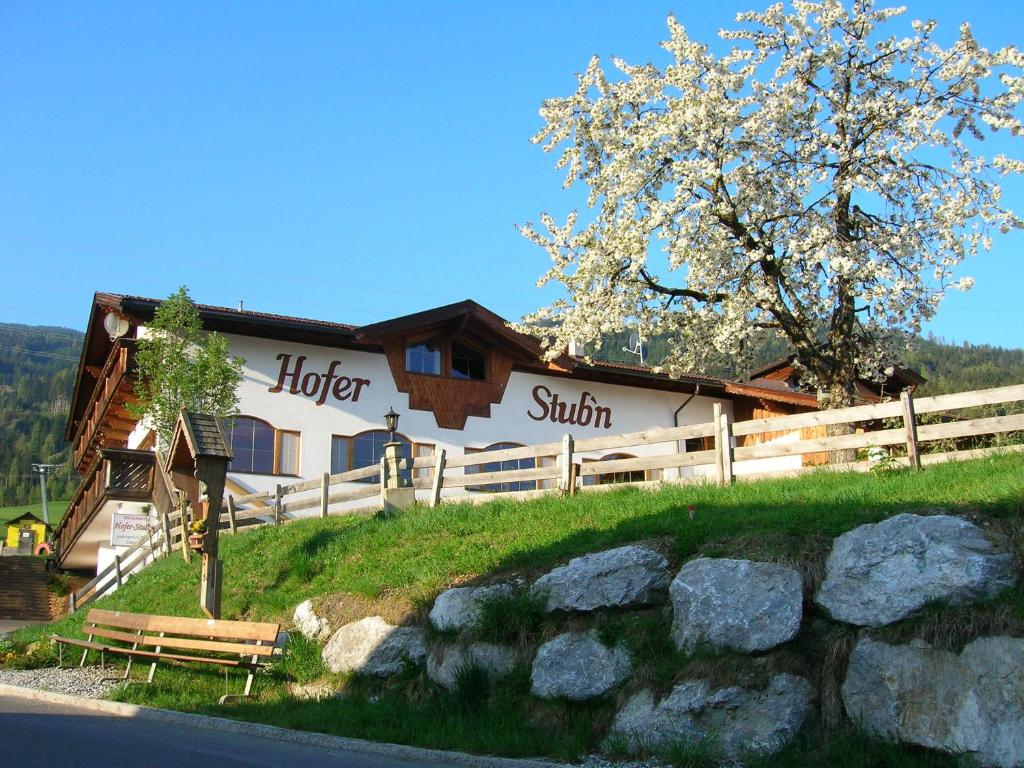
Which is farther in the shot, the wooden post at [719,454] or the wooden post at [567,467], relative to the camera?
the wooden post at [567,467]

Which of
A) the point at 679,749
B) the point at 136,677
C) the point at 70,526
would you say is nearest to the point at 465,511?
the point at 136,677

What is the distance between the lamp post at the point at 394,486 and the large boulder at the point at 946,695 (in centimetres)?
1067

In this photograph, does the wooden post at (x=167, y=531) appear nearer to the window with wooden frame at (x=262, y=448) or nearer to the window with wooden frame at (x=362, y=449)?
the window with wooden frame at (x=262, y=448)

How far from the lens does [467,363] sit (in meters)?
31.1

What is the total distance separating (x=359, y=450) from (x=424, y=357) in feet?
11.3

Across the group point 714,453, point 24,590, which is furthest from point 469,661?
point 24,590

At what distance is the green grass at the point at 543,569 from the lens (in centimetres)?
937

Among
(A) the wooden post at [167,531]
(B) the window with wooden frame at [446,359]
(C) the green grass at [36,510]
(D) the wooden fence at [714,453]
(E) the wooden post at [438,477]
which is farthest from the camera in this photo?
(C) the green grass at [36,510]

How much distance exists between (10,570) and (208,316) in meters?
25.0

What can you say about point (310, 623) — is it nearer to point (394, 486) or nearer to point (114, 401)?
point (394, 486)

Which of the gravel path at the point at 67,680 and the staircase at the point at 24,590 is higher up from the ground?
the gravel path at the point at 67,680

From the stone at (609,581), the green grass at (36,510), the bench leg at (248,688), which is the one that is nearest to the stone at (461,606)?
the stone at (609,581)

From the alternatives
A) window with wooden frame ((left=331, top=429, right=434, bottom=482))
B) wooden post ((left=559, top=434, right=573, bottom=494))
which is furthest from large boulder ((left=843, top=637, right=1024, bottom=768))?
window with wooden frame ((left=331, top=429, right=434, bottom=482))

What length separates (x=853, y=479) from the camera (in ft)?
42.0
